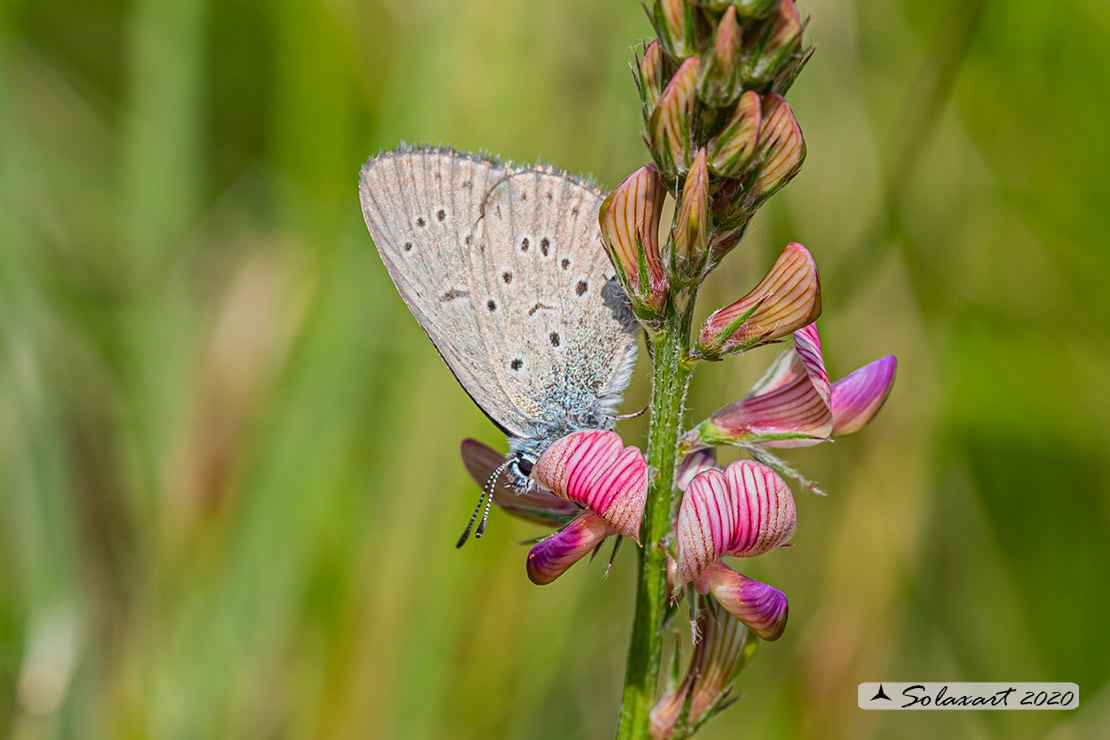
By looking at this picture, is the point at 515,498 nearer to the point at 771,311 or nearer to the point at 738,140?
the point at 771,311

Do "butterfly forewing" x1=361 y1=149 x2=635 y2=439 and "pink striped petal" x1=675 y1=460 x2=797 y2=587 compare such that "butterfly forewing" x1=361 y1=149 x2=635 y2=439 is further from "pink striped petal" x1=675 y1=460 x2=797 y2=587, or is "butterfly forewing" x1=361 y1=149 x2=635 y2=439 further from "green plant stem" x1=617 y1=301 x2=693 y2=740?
"pink striped petal" x1=675 y1=460 x2=797 y2=587

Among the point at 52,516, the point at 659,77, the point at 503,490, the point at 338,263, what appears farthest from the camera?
the point at 338,263

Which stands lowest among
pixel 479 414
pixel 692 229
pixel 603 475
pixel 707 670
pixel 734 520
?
pixel 707 670

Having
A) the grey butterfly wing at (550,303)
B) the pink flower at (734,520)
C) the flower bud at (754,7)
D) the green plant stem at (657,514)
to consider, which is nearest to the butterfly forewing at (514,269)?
the grey butterfly wing at (550,303)

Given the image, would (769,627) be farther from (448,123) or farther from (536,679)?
(448,123)

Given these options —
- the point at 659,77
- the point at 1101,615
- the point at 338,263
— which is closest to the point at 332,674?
the point at 338,263

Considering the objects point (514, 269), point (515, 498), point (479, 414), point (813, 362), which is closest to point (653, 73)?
point (813, 362)

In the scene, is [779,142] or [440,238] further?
[440,238]
